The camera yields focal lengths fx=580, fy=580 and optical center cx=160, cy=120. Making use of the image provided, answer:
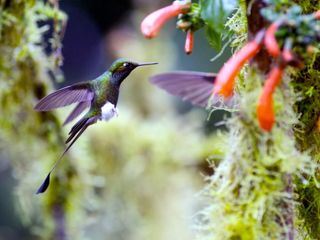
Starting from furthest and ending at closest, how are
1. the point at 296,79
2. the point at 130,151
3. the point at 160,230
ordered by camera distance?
1. the point at 160,230
2. the point at 130,151
3. the point at 296,79

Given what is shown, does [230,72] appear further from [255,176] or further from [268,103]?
[255,176]

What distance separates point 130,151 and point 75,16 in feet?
9.61

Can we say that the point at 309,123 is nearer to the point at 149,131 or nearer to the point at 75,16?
the point at 149,131

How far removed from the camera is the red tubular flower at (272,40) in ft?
3.05

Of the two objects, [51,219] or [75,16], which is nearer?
[51,219]

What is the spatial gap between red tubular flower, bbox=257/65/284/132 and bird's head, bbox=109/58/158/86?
0.60 metres

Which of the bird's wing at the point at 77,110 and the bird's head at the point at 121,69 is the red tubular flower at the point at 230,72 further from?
the bird's wing at the point at 77,110

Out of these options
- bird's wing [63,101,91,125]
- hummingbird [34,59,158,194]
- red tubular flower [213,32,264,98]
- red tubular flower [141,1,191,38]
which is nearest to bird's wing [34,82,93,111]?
hummingbird [34,59,158,194]

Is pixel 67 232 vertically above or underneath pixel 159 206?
above

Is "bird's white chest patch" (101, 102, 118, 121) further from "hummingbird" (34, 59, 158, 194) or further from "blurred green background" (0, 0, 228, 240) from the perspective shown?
"blurred green background" (0, 0, 228, 240)

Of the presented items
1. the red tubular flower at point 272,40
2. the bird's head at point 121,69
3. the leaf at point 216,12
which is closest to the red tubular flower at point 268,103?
the red tubular flower at point 272,40

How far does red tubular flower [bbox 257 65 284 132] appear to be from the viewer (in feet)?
3.12

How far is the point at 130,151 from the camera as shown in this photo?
4.09 meters

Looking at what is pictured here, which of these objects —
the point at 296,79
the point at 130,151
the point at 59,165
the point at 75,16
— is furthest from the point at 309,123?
the point at 75,16
